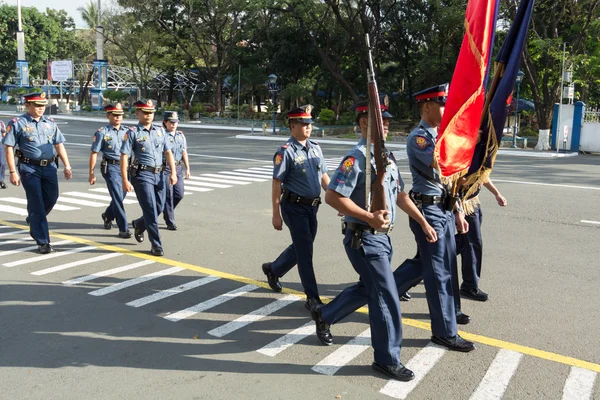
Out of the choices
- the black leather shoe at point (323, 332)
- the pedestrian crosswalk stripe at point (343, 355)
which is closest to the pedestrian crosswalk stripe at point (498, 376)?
the pedestrian crosswalk stripe at point (343, 355)

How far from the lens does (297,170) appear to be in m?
5.41

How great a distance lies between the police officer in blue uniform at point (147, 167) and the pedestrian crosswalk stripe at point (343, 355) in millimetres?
3529

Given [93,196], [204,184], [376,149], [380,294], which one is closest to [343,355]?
[380,294]

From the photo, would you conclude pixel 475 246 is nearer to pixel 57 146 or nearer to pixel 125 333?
pixel 125 333

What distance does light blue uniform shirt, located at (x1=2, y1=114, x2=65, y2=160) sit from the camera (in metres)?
7.50

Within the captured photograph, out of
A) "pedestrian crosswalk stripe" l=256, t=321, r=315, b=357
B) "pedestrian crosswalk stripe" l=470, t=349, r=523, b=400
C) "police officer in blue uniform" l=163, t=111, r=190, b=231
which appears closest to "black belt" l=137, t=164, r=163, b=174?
"police officer in blue uniform" l=163, t=111, r=190, b=231

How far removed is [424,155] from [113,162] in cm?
577

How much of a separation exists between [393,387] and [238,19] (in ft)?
143

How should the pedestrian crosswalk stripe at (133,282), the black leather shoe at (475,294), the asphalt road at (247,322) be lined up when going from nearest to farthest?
the asphalt road at (247,322) < the black leather shoe at (475,294) < the pedestrian crosswalk stripe at (133,282)

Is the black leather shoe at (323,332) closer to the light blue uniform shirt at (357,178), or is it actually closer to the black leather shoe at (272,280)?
the light blue uniform shirt at (357,178)

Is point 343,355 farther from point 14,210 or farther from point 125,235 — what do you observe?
point 14,210

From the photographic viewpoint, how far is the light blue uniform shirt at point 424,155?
460 cm

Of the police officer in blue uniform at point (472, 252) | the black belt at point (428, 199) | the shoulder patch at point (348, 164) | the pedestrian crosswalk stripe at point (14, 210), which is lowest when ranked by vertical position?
the pedestrian crosswalk stripe at point (14, 210)

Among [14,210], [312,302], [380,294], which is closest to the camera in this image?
[380,294]
